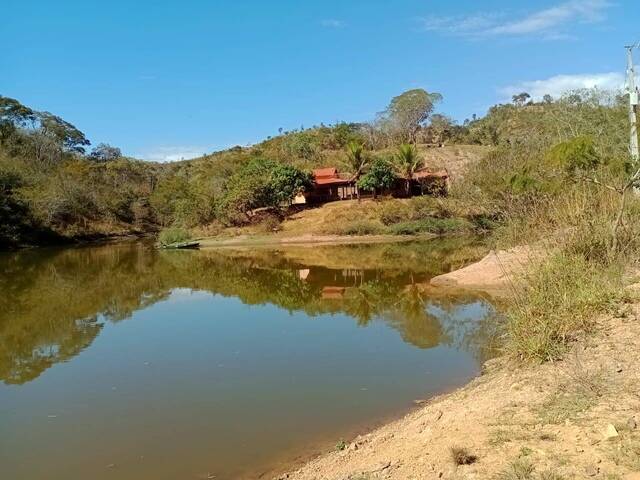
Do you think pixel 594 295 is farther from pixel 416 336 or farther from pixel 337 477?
pixel 416 336

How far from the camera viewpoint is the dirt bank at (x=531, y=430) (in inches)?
148

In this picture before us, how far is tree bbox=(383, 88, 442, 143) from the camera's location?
64.2 meters

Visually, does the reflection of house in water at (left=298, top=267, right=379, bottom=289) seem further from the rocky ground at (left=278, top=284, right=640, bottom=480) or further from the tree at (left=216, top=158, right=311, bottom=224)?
the tree at (left=216, top=158, right=311, bottom=224)

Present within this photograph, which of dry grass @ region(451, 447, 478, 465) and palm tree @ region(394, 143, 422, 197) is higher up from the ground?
palm tree @ region(394, 143, 422, 197)

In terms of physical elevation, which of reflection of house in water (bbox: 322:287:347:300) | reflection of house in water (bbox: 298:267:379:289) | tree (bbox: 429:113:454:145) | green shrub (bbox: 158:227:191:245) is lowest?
reflection of house in water (bbox: 322:287:347:300)

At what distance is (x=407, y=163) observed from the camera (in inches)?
1858

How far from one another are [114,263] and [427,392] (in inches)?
1058

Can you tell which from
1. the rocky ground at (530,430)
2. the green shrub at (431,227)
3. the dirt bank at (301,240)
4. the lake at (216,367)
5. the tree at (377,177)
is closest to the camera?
the rocky ground at (530,430)

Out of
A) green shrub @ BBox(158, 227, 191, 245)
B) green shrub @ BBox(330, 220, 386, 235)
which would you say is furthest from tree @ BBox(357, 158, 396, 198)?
green shrub @ BBox(158, 227, 191, 245)

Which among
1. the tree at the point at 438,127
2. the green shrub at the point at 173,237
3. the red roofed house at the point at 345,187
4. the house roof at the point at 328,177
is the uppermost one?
the tree at the point at 438,127

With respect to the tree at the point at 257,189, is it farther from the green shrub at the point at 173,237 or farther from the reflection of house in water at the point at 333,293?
the reflection of house in water at the point at 333,293

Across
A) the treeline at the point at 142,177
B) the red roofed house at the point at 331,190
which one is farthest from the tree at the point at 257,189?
the red roofed house at the point at 331,190

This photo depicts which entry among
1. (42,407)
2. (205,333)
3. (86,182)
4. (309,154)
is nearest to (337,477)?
(42,407)

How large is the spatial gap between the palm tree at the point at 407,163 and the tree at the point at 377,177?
1875 millimetres
